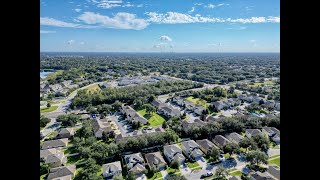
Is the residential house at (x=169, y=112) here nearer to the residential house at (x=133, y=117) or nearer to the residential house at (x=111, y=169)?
the residential house at (x=133, y=117)

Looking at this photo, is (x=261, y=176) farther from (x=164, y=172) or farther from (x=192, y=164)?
(x=164, y=172)

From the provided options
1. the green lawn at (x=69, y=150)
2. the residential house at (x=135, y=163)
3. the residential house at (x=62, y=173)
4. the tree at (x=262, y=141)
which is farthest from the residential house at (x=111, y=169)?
the tree at (x=262, y=141)

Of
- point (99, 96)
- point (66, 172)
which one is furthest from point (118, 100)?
point (66, 172)

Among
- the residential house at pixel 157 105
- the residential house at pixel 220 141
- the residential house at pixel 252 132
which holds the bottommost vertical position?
the residential house at pixel 220 141

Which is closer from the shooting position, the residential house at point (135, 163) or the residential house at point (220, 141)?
the residential house at point (135, 163)

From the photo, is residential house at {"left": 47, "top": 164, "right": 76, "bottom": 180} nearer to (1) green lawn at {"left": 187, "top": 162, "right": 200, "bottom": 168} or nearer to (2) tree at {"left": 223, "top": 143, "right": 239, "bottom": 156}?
(1) green lawn at {"left": 187, "top": 162, "right": 200, "bottom": 168}
